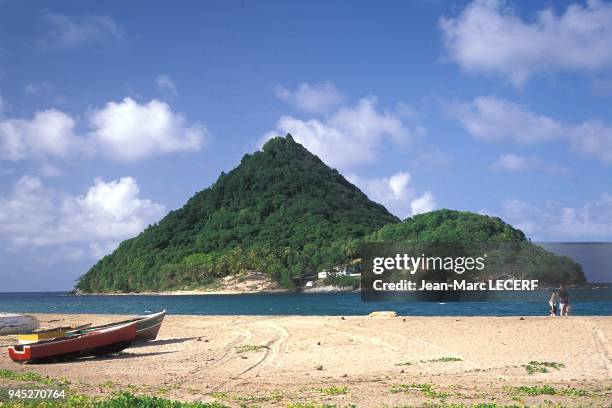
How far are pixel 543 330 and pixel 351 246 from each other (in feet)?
442

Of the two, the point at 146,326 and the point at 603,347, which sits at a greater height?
the point at 146,326

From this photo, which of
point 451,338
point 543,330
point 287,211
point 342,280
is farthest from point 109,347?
point 287,211

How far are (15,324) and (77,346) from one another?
12243 millimetres

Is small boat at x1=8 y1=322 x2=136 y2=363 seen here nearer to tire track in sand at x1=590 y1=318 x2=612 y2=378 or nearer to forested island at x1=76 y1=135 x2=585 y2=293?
tire track in sand at x1=590 y1=318 x2=612 y2=378

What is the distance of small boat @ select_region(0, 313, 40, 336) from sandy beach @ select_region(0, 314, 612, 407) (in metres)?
1.67

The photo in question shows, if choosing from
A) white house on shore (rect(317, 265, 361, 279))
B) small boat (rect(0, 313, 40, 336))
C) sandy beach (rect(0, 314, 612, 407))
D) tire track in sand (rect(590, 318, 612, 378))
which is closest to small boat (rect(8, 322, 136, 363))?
sandy beach (rect(0, 314, 612, 407))

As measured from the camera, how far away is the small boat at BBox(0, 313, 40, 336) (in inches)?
1160

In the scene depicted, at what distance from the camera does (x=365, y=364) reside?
59.6 feet

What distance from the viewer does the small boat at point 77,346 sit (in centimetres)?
1883

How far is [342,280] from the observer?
15162 cm

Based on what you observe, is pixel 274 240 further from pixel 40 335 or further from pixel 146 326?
pixel 40 335

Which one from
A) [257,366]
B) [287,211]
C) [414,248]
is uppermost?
[287,211]

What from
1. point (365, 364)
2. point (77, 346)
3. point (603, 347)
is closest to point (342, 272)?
point (603, 347)

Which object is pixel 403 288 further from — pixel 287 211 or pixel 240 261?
pixel 287 211
